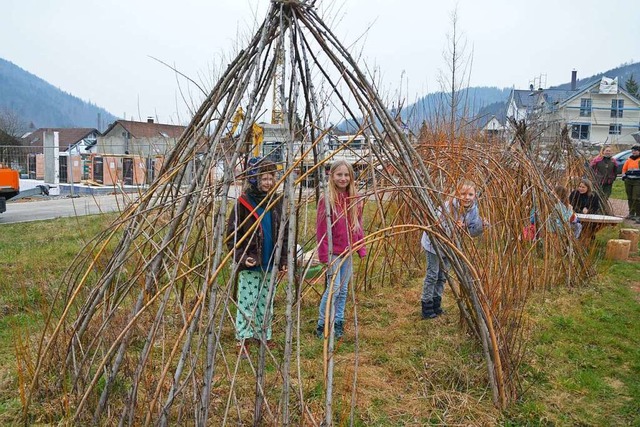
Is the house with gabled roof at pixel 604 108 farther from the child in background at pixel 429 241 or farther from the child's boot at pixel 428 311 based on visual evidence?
the child's boot at pixel 428 311

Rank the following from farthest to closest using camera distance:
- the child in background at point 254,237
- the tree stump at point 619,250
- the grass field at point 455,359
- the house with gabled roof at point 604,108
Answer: the house with gabled roof at point 604,108 < the tree stump at point 619,250 < the child in background at point 254,237 < the grass field at point 455,359

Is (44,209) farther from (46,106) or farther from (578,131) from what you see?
(46,106)

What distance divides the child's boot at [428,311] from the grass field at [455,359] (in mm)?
82

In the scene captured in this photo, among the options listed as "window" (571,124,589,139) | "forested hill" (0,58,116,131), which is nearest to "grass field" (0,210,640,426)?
"window" (571,124,589,139)

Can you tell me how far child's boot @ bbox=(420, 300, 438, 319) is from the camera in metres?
4.17

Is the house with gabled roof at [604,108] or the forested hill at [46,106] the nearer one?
the house with gabled roof at [604,108]

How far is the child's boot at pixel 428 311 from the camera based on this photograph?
13.7ft

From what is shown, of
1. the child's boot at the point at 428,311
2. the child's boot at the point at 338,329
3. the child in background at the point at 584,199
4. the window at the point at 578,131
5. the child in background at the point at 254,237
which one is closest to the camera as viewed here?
the child in background at the point at 254,237

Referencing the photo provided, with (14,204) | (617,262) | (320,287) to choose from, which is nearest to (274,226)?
(320,287)

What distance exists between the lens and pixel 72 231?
7777 millimetres

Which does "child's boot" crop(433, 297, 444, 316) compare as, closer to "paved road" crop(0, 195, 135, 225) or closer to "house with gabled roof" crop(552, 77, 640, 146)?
"paved road" crop(0, 195, 135, 225)

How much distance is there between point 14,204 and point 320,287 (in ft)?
34.7

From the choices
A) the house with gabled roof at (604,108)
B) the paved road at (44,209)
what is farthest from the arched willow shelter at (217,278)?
the house with gabled roof at (604,108)

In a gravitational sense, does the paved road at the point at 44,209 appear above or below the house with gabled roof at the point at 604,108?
below
